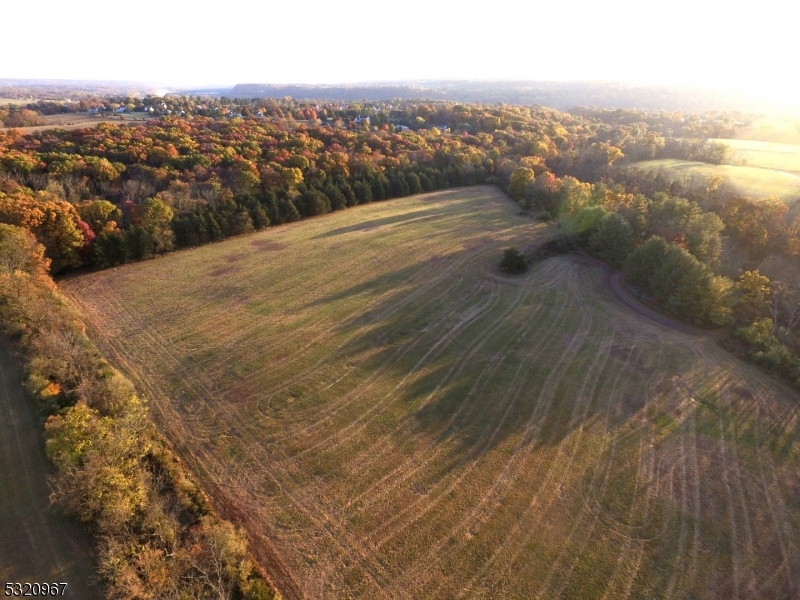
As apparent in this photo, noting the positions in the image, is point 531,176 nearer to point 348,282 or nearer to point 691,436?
point 348,282

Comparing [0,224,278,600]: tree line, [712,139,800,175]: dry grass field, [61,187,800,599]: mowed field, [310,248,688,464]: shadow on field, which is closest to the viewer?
[0,224,278,600]: tree line

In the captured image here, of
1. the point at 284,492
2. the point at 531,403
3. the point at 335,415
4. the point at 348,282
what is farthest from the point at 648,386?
the point at 348,282

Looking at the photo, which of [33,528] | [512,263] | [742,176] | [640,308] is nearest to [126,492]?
[33,528]

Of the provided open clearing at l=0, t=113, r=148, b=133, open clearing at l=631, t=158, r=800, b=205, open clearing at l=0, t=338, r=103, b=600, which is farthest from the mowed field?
open clearing at l=0, t=113, r=148, b=133

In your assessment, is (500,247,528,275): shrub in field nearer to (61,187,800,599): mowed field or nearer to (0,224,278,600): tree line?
(61,187,800,599): mowed field

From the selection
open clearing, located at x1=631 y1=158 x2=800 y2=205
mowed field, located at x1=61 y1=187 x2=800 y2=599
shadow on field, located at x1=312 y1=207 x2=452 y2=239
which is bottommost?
mowed field, located at x1=61 y1=187 x2=800 y2=599

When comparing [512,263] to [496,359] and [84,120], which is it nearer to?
[496,359]
